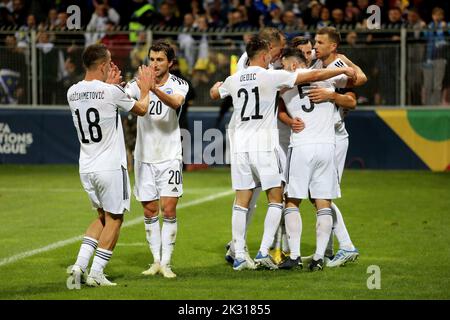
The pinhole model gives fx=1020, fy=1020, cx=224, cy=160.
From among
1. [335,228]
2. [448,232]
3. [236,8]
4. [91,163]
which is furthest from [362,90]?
[91,163]

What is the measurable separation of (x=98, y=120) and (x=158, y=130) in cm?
99

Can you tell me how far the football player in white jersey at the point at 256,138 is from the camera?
400 inches

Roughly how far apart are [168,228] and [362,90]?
1115 centimetres

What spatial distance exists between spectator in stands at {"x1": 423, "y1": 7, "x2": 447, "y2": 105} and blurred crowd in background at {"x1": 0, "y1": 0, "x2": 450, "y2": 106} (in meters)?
0.02

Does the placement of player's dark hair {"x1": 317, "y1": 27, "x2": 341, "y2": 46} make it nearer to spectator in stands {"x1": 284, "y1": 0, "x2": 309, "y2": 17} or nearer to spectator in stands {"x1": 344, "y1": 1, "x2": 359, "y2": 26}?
spectator in stands {"x1": 344, "y1": 1, "x2": 359, "y2": 26}

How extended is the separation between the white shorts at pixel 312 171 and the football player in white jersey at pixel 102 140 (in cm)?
178

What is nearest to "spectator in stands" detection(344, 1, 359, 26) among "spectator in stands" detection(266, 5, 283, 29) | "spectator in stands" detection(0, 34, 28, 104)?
"spectator in stands" detection(266, 5, 283, 29)

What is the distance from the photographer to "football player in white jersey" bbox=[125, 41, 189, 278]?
33.0 ft

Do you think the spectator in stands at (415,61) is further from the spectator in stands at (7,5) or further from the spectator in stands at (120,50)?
the spectator in stands at (7,5)

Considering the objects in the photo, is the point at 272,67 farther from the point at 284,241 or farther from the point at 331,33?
the point at 284,241

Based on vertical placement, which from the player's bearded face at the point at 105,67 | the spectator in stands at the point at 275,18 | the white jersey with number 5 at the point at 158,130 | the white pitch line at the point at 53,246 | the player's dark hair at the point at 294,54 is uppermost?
the spectator in stands at the point at 275,18

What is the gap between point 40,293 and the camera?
8.99m

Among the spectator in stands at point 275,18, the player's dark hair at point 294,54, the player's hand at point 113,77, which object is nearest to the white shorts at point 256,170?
the player's dark hair at point 294,54
